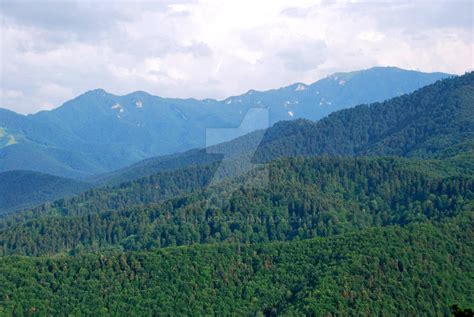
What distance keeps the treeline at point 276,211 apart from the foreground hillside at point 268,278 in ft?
39.5

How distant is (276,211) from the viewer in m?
103

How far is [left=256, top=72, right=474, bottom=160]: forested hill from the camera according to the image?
477ft

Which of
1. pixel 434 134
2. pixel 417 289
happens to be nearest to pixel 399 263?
pixel 417 289

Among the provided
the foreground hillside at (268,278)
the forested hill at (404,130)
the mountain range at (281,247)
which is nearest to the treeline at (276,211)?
the mountain range at (281,247)

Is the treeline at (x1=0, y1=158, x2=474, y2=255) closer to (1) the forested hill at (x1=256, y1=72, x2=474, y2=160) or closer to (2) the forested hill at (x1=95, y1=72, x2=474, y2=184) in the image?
(2) the forested hill at (x1=95, y1=72, x2=474, y2=184)

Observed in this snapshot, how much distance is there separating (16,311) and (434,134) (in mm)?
110123

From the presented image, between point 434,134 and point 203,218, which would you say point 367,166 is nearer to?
point 203,218

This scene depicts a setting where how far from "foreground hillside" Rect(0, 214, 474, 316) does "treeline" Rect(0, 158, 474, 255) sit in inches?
474

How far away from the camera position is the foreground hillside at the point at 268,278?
71875 millimetres

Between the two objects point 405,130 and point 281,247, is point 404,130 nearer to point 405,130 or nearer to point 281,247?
point 405,130

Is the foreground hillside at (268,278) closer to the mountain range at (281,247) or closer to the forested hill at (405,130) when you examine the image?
the mountain range at (281,247)

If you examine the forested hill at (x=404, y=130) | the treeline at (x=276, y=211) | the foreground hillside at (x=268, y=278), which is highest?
the forested hill at (x=404, y=130)

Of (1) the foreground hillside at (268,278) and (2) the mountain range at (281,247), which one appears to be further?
(2) the mountain range at (281,247)

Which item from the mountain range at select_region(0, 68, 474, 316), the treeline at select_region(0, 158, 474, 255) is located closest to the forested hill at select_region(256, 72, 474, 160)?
the mountain range at select_region(0, 68, 474, 316)
